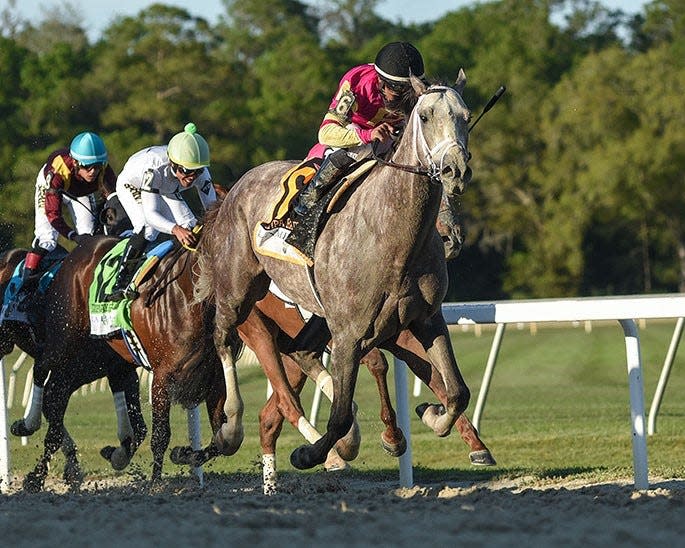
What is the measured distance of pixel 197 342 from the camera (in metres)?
7.67

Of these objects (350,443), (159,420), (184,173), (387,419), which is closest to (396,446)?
(387,419)

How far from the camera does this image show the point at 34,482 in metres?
8.08

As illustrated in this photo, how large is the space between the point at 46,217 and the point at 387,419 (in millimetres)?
2821

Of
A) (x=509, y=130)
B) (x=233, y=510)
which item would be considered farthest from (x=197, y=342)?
(x=509, y=130)

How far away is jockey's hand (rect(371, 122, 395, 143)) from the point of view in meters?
6.67

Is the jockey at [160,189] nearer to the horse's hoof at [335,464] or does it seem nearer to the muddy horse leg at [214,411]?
the muddy horse leg at [214,411]

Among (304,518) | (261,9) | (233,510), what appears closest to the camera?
(304,518)

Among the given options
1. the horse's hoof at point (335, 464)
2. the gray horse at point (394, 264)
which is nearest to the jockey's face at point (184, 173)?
the gray horse at point (394, 264)

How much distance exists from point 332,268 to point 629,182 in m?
34.6

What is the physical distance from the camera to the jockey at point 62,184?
→ 28.4ft

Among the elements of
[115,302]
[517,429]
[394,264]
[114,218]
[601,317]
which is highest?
[114,218]

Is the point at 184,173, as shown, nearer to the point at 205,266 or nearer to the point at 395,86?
the point at 205,266

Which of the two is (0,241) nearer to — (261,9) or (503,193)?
(503,193)

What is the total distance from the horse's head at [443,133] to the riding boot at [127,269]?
8.38 ft
